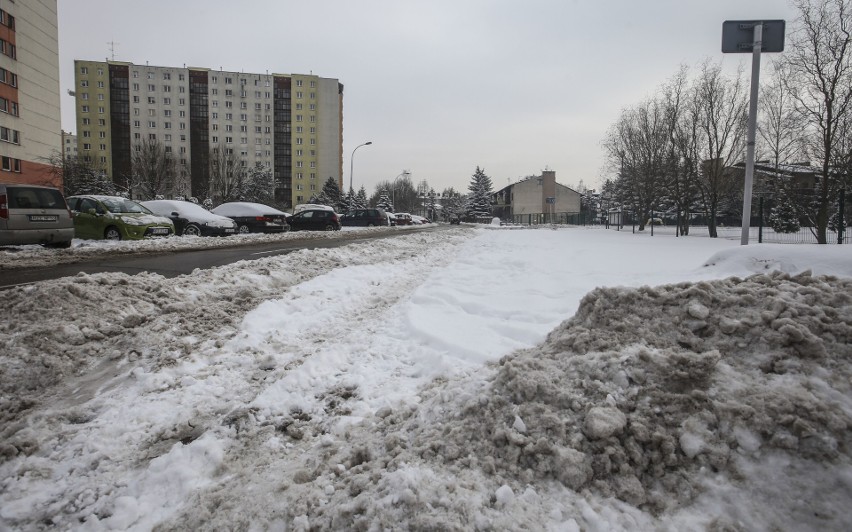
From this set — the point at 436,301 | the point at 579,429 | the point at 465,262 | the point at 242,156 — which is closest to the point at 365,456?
the point at 579,429

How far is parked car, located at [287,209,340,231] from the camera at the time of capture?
26438 millimetres

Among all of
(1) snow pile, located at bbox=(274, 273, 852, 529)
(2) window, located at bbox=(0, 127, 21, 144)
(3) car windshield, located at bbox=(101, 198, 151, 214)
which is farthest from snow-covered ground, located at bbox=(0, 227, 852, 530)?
(2) window, located at bbox=(0, 127, 21, 144)

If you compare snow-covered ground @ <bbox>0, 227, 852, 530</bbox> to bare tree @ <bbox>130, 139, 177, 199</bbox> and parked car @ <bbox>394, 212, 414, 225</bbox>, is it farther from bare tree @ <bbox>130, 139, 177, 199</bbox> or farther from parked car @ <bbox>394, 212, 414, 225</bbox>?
bare tree @ <bbox>130, 139, 177, 199</bbox>

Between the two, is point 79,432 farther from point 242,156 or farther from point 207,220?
point 242,156

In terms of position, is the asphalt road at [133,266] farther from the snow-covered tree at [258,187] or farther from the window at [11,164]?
the snow-covered tree at [258,187]

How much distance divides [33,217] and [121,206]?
3.65m

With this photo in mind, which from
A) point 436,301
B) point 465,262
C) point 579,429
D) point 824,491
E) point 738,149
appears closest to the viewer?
point 824,491

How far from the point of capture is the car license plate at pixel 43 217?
10633 mm

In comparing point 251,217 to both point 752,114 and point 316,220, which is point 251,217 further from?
point 752,114

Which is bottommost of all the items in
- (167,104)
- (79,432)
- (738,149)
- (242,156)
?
(79,432)

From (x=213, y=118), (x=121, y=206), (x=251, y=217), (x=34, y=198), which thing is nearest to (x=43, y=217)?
(x=34, y=198)

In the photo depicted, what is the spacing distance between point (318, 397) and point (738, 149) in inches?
1269

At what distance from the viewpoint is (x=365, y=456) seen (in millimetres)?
2459

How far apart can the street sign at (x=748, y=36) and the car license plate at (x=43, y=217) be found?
16568 mm
